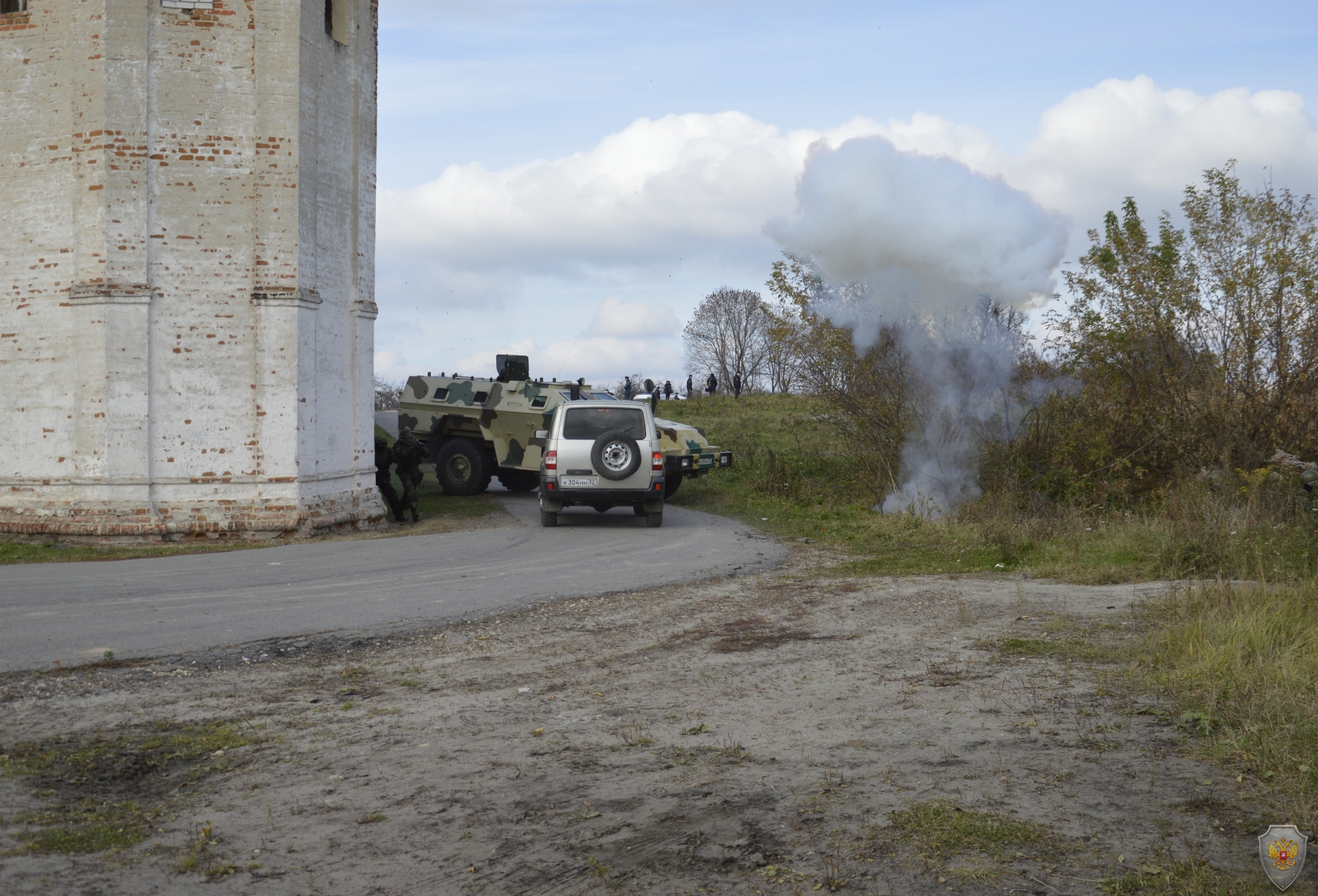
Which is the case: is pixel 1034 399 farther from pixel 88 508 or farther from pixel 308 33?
pixel 88 508

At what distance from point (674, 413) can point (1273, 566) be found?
28.9 m

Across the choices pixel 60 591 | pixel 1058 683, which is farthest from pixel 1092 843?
pixel 60 591

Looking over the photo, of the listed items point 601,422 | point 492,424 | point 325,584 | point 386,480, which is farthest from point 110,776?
point 492,424

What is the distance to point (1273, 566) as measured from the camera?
31.8 ft

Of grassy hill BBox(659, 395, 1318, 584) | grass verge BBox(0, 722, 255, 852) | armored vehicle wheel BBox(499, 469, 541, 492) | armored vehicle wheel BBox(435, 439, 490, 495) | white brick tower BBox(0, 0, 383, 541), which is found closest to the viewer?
grass verge BBox(0, 722, 255, 852)

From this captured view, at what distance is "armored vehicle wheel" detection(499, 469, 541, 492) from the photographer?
2039 cm

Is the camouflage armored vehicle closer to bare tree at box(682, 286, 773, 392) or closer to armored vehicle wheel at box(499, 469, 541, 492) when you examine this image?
armored vehicle wheel at box(499, 469, 541, 492)

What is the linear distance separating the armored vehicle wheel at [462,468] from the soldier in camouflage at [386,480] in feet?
10.7

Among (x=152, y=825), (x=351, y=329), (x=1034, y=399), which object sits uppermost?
(x=351, y=329)

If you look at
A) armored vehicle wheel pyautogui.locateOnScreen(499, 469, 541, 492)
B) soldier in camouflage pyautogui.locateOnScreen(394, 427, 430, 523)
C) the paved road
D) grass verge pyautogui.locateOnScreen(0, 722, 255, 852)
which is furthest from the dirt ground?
armored vehicle wheel pyautogui.locateOnScreen(499, 469, 541, 492)

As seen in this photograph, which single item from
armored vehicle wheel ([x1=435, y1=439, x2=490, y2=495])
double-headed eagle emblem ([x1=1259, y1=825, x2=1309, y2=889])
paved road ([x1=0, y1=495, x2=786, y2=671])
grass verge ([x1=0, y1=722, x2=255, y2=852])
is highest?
armored vehicle wheel ([x1=435, y1=439, x2=490, y2=495])

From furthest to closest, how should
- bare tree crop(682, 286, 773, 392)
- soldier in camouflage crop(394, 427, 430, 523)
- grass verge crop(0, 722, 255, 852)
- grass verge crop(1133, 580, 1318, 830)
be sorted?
bare tree crop(682, 286, 773, 392) < soldier in camouflage crop(394, 427, 430, 523) < grass verge crop(1133, 580, 1318, 830) < grass verge crop(0, 722, 255, 852)

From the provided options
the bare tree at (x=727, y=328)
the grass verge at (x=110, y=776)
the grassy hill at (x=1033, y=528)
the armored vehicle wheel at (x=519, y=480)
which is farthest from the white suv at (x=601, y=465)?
the bare tree at (x=727, y=328)

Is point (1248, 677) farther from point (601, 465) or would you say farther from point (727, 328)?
point (727, 328)
